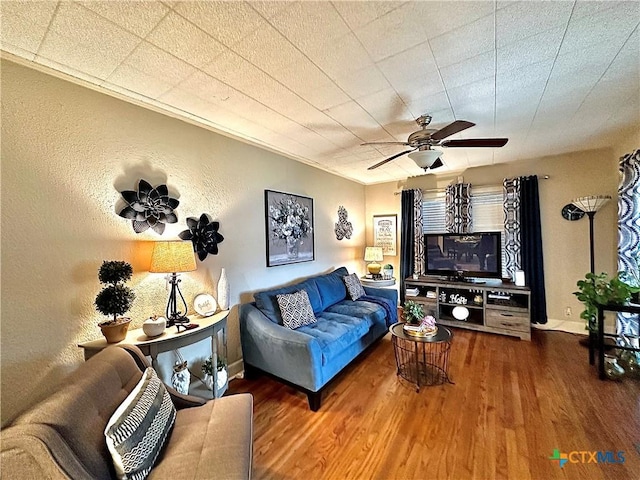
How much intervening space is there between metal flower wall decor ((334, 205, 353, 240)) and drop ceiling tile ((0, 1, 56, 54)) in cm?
363

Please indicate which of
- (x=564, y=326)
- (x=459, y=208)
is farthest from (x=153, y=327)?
(x=564, y=326)

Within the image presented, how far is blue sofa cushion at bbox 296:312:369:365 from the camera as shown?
2341 millimetres

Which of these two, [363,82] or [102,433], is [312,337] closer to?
[102,433]

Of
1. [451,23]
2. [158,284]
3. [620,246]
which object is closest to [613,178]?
[620,246]

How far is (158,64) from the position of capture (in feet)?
5.30

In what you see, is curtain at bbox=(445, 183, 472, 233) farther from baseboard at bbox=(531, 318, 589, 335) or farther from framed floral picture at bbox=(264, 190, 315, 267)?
framed floral picture at bbox=(264, 190, 315, 267)

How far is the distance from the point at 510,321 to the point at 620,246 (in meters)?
1.46

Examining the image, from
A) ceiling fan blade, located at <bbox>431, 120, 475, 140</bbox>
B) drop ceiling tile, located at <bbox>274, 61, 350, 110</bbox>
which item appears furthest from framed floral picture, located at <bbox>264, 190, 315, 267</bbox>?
ceiling fan blade, located at <bbox>431, 120, 475, 140</bbox>

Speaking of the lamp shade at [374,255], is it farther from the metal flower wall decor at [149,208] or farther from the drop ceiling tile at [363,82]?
the metal flower wall decor at [149,208]

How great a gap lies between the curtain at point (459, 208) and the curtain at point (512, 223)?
50cm

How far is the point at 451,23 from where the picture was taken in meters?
1.33

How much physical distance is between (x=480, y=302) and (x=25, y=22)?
16.2ft

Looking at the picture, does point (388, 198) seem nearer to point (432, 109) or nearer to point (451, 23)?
point (432, 109)

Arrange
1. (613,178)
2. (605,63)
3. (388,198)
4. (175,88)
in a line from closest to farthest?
(605,63)
(175,88)
(613,178)
(388,198)
